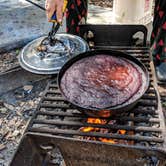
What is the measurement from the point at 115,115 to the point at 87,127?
0.74ft

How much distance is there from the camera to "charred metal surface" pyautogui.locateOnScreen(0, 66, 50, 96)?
3.16 m

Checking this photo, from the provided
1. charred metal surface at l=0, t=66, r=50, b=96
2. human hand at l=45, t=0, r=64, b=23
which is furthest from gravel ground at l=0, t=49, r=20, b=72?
Result: human hand at l=45, t=0, r=64, b=23

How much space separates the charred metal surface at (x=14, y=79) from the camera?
10.4 ft

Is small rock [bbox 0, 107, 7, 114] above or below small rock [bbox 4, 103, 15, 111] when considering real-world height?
below

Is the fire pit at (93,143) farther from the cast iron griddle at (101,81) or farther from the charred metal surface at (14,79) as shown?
the charred metal surface at (14,79)

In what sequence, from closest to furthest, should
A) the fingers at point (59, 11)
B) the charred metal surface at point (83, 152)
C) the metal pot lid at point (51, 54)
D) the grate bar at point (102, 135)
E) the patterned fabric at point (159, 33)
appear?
the charred metal surface at point (83, 152)
the grate bar at point (102, 135)
the fingers at point (59, 11)
the metal pot lid at point (51, 54)
the patterned fabric at point (159, 33)

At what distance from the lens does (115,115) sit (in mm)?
1876

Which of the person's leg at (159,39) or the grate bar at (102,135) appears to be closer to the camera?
the grate bar at (102,135)

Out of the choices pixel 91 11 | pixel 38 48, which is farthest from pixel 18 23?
pixel 38 48

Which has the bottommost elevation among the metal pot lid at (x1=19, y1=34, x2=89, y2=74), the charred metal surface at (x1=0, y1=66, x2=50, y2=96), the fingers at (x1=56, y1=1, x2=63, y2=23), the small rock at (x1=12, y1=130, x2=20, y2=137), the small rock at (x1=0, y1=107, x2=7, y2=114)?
the small rock at (x1=12, y1=130, x2=20, y2=137)

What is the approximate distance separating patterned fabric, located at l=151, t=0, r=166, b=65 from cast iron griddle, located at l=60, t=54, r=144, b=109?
1027 millimetres

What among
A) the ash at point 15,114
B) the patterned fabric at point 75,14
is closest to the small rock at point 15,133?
the ash at point 15,114

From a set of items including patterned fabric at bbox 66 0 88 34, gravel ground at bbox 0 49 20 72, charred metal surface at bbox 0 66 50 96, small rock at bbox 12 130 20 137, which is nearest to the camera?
small rock at bbox 12 130 20 137

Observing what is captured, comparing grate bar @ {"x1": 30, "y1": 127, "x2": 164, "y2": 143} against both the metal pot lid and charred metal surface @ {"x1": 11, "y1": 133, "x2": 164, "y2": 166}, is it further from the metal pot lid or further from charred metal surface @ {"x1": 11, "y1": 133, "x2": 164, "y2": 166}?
the metal pot lid
